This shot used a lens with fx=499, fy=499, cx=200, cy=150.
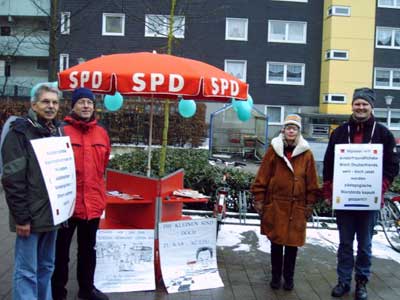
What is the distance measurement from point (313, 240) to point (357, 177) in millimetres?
2455

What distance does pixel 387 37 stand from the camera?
3250 centimetres

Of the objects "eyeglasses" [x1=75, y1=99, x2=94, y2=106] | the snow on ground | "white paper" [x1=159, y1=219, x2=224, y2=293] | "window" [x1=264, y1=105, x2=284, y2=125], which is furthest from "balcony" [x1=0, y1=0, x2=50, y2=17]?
"eyeglasses" [x1=75, y1=99, x2=94, y2=106]

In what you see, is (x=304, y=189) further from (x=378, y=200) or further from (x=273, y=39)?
(x=273, y=39)

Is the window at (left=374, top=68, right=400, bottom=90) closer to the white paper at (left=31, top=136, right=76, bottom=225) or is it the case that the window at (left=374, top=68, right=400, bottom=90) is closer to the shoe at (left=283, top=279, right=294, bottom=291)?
the shoe at (left=283, top=279, right=294, bottom=291)

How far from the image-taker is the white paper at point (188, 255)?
496 cm

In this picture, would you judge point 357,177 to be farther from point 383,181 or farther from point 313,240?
point 313,240

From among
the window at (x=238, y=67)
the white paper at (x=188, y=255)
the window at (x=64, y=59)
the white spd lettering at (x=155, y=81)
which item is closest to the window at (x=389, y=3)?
the window at (x=238, y=67)

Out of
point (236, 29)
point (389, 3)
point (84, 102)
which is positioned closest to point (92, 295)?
point (84, 102)

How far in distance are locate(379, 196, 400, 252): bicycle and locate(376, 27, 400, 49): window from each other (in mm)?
27870

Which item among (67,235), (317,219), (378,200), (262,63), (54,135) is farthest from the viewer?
(262,63)

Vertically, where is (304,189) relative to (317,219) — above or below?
above

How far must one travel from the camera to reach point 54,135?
379 cm

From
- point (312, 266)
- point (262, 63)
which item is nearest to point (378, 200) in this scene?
point (312, 266)

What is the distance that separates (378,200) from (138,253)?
2.37 m
